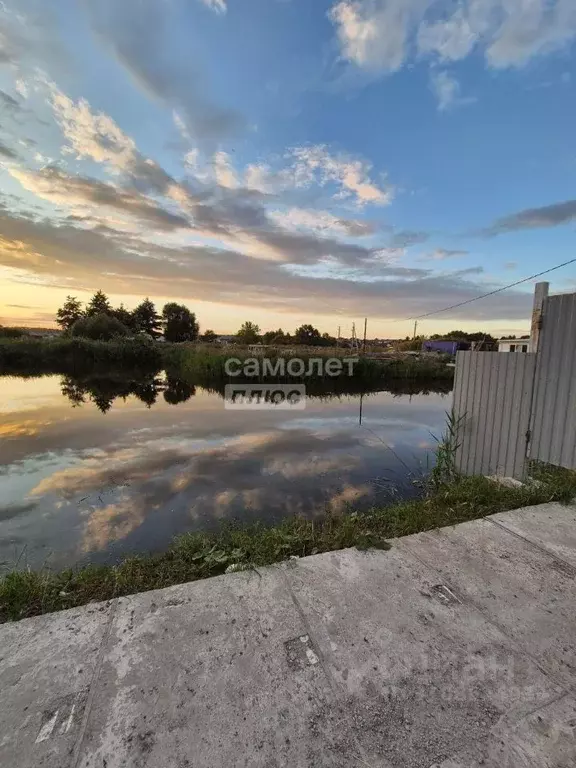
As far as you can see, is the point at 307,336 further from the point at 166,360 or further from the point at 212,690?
the point at 212,690

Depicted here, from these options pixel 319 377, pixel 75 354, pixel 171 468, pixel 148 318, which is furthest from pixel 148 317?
pixel 171 468

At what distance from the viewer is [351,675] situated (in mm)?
1231

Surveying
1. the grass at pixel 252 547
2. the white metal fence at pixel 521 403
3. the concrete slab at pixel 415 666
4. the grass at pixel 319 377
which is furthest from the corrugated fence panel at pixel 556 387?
the grass at pixel 319 377

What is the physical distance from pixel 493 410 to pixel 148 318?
49435 millimetres

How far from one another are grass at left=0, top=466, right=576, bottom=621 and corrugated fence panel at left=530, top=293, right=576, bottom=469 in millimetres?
272

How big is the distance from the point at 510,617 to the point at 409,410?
829cm

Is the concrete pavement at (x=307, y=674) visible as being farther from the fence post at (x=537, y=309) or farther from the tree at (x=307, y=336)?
the tree at (x=307, y=336)

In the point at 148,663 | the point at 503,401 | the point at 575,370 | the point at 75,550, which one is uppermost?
the point at 575,370

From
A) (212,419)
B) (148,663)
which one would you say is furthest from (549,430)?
(212,419)

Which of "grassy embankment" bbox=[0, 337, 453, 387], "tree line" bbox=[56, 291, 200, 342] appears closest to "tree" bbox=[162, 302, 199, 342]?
"tree line" bbox=[56, 291, 200, 342]

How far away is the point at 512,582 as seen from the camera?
176cm

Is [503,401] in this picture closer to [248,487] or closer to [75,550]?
[248,487]

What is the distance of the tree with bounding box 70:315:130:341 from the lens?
27.5 meters

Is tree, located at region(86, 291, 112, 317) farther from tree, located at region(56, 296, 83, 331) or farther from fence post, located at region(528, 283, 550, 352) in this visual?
fence post, located at region(528, 283, 550, 352)
